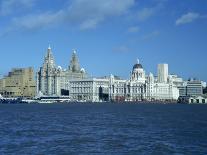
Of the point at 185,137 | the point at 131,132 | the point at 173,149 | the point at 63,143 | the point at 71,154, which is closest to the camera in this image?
the point at 71,154

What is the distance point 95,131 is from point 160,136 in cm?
679

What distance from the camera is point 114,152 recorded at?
32031mm

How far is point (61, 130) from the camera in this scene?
46.9 metres

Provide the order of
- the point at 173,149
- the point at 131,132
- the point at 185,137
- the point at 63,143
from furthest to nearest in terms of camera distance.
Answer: the point at 131,132, the point at 185,137, the point at 63,143, the point at 173,149

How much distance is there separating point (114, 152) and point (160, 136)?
9723 mm

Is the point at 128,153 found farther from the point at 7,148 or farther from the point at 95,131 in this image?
the point at 95,131

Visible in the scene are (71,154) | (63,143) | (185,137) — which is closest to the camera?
(71,154)

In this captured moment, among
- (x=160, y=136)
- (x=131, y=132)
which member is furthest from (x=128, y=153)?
(x=131, y=132)

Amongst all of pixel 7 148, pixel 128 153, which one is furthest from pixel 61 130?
pixel 128 153

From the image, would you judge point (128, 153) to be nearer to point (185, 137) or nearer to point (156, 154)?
point (156, 154)

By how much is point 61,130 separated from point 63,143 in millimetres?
10609

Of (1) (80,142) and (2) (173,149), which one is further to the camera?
(1) (80,142)

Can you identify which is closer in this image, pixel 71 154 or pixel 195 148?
pixel 71 154

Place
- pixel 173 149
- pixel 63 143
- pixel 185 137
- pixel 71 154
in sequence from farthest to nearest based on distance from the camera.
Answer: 1. pixel 185 137
2. pixel 63 143
3. pixel 173 149
4. pixel 71 154
